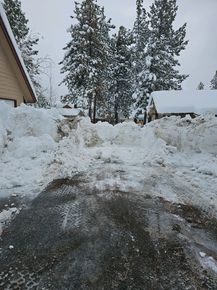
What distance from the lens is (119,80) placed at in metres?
32.3

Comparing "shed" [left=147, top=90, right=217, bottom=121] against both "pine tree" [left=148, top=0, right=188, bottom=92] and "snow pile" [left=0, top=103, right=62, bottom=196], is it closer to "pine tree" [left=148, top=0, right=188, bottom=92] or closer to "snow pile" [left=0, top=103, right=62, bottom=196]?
"pine tree" [left=148, top=0, right=188, bottom=92]

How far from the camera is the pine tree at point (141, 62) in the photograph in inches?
1054

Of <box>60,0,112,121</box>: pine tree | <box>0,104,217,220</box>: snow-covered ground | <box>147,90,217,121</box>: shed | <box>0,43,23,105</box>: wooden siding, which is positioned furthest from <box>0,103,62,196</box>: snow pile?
<box>60,0,112,121</box>: pine tree

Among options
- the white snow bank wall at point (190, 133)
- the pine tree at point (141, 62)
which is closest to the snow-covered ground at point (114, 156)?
the white snow bank wall at point (190, 133)

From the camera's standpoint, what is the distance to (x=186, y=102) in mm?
21062

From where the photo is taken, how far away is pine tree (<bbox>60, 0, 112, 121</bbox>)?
23.0 meters

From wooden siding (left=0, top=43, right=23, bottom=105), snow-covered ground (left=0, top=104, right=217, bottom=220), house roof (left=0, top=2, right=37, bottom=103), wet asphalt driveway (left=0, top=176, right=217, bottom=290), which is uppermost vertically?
house roof (left=0, top=2, right=37, bottom=103)

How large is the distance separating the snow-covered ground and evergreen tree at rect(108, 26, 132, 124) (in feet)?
74.4

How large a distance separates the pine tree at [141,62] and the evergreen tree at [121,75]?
112 centimetres

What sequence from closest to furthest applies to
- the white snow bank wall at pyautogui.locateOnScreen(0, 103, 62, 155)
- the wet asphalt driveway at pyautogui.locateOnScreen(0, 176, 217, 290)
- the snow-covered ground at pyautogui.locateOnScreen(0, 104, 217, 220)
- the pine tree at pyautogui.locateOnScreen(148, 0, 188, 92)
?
the wet asphalt driveway at pyautogui.locateOnScreen(0, 176, 217, 290)
the snow-covered ground at pyautogui.locateOnScreen(0, 104, 217, 220)
the white snow bank wall at pyautogui.locateOnScreen(0, 103, 62, 155)
the pine tree at pyautogui.locateOnScreen(148, 0, 188, 92)

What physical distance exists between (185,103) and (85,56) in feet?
34.7

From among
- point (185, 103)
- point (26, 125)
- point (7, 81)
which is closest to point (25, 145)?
point (26, 125)

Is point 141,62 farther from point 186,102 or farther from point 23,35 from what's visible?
point 23,35

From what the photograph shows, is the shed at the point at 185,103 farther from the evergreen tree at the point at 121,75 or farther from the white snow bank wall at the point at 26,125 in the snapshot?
the white snow bank wall at the point at 26,125
